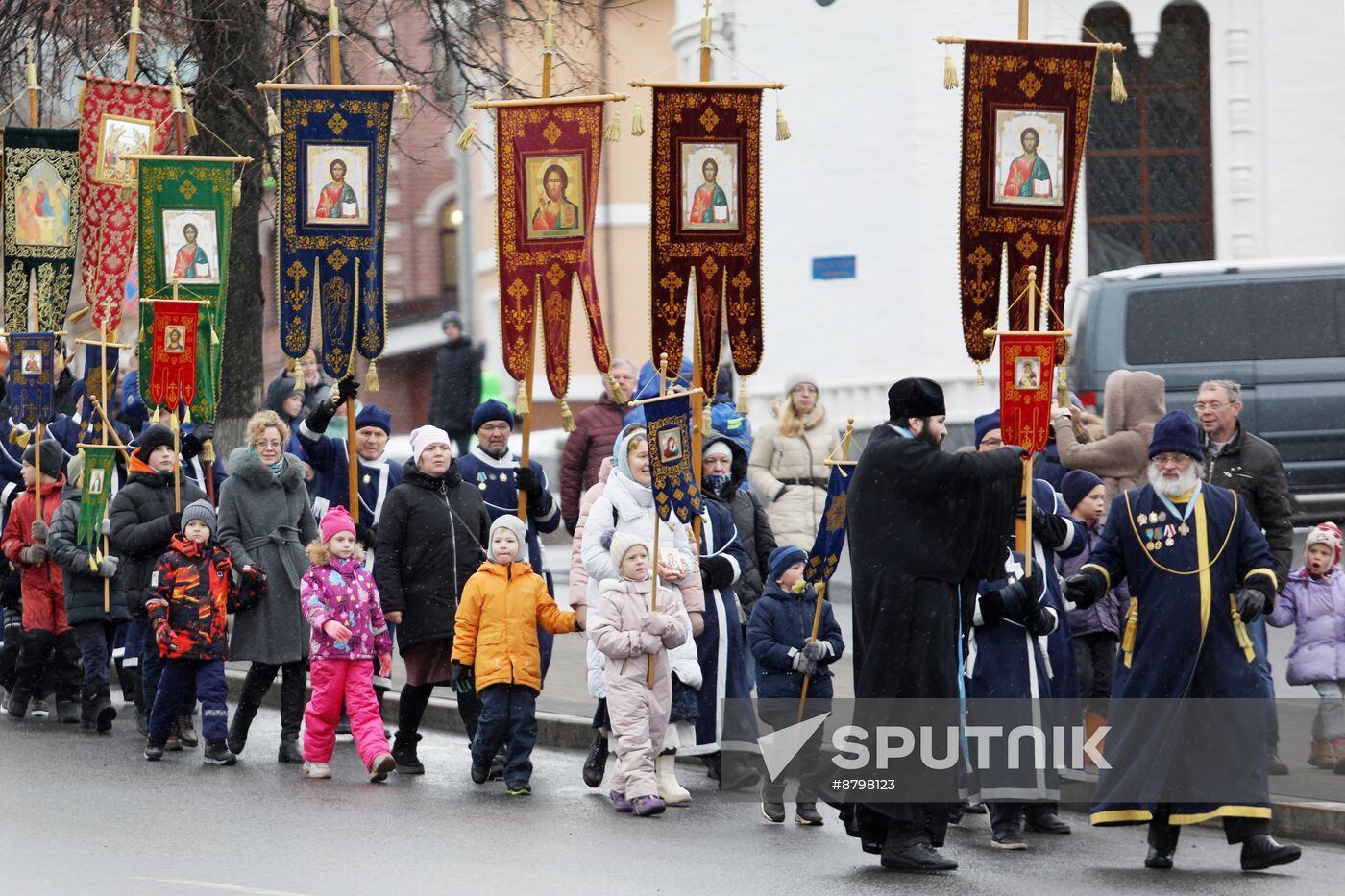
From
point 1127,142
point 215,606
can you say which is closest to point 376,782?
point 215,606

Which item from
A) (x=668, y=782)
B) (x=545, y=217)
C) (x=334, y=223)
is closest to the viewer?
(x=668, y=782)

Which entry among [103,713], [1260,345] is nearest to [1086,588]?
[103,713]

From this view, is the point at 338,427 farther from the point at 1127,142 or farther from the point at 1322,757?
the point at 1322,757

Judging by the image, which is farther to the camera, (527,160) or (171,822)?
(527,160)

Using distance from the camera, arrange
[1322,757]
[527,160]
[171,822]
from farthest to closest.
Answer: [527,160]
[1322,757]
[171,822]

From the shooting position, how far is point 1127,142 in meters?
21.1

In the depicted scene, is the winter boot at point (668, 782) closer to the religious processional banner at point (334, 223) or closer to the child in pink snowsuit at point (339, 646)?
the child in pink snowsuit at point (339, 646)

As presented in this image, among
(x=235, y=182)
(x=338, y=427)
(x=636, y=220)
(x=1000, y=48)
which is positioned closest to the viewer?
(x=1000, y=48)

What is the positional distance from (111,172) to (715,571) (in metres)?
5.23

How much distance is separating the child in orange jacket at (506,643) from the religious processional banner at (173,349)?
9.01 feet

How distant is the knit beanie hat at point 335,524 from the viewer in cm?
1128

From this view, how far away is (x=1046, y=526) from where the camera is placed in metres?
9.88

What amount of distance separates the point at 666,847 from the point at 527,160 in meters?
4.32

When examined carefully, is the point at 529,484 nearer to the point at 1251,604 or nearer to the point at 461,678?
the point at 461,678
